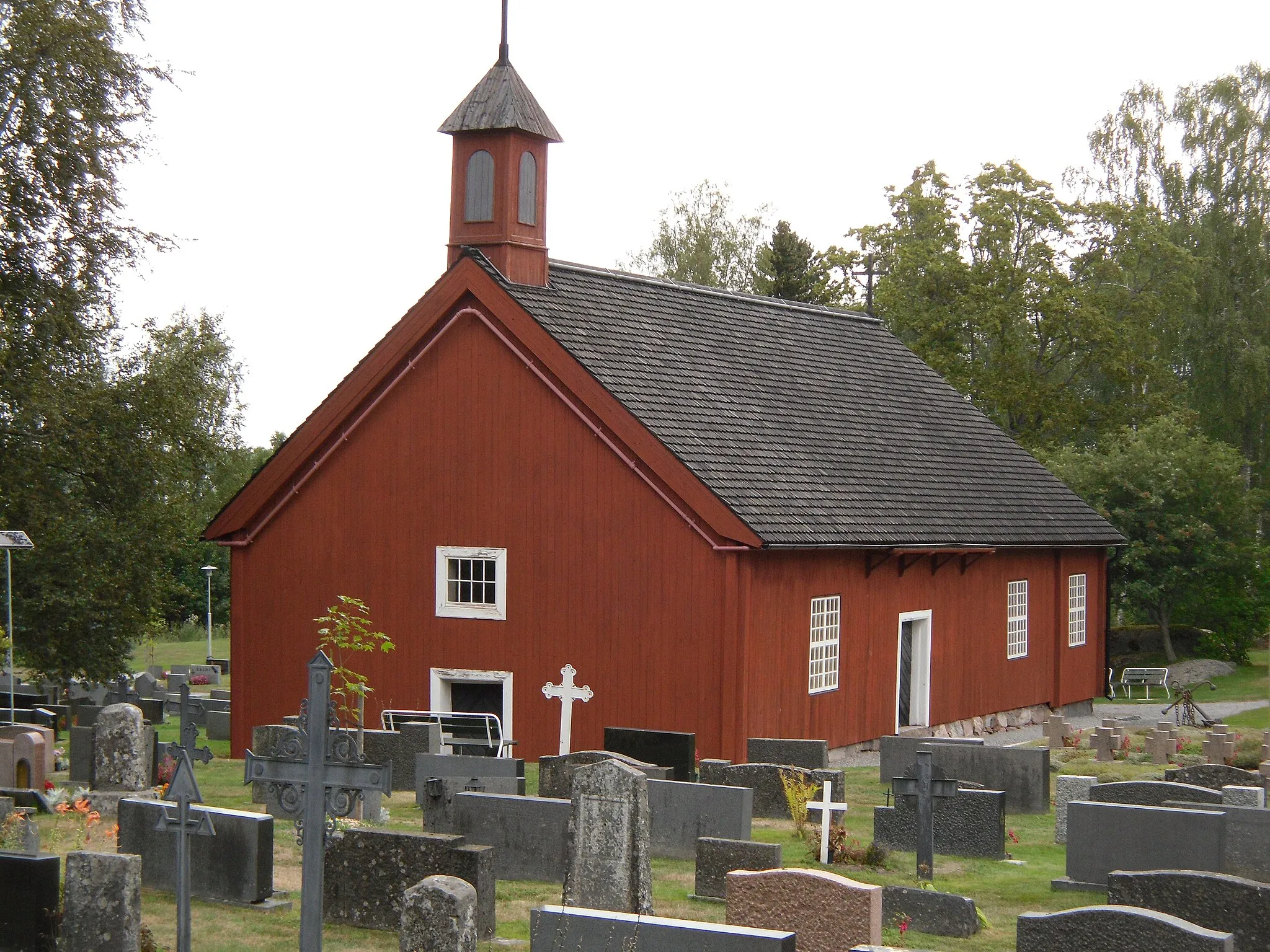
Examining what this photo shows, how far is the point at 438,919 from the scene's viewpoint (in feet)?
31.0

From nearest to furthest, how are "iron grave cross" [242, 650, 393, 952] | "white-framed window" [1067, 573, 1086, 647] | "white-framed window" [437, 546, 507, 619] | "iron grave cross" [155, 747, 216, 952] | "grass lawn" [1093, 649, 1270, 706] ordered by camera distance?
"iron grave cross" [242, 650, 393, 952]
"iron grave cross" [155, 747, 216, 952]
"white-framed window" [437, 546, 507, 619]
"white-framed window" [1067, 573, 1086, 647]
"grass lawn" [1093, 649, 1270, 706]

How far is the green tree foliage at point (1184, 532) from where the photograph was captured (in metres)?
36.3

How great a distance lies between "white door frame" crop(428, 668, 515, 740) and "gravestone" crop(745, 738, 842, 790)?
14.1 ft

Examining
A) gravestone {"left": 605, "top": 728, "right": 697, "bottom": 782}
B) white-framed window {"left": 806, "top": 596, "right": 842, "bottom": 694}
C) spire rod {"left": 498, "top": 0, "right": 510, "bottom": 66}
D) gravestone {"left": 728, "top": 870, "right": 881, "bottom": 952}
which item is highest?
spire rod {"left": 498, "top": 0, "right": 510, "bottom": 66}

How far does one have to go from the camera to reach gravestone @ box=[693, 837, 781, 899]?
12.3m

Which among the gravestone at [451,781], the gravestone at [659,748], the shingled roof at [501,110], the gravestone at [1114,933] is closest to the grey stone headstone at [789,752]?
the gravestone at [659,748]

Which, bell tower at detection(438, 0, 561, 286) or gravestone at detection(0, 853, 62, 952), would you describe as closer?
gravestone at detection(0, 853, 62, 952)

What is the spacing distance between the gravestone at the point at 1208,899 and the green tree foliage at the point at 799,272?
4143 cm

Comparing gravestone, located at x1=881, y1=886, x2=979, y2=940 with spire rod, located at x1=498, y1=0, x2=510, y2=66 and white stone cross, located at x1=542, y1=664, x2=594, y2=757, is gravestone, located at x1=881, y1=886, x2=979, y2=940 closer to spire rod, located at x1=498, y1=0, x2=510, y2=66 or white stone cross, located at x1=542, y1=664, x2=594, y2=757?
white stone cross, located at x1=542, y1=664, x2=594, y2=757

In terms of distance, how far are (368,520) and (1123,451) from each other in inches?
968

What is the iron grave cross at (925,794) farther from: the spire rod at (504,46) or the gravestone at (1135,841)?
the spire rod at (504,46)

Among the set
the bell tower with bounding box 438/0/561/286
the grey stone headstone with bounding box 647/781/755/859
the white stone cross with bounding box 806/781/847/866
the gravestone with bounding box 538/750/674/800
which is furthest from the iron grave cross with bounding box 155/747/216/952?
the bell tower with bounding box 438/0/561/286

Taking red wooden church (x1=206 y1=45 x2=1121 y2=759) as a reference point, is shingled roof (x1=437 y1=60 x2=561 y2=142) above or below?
above

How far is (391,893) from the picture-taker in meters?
11.7
